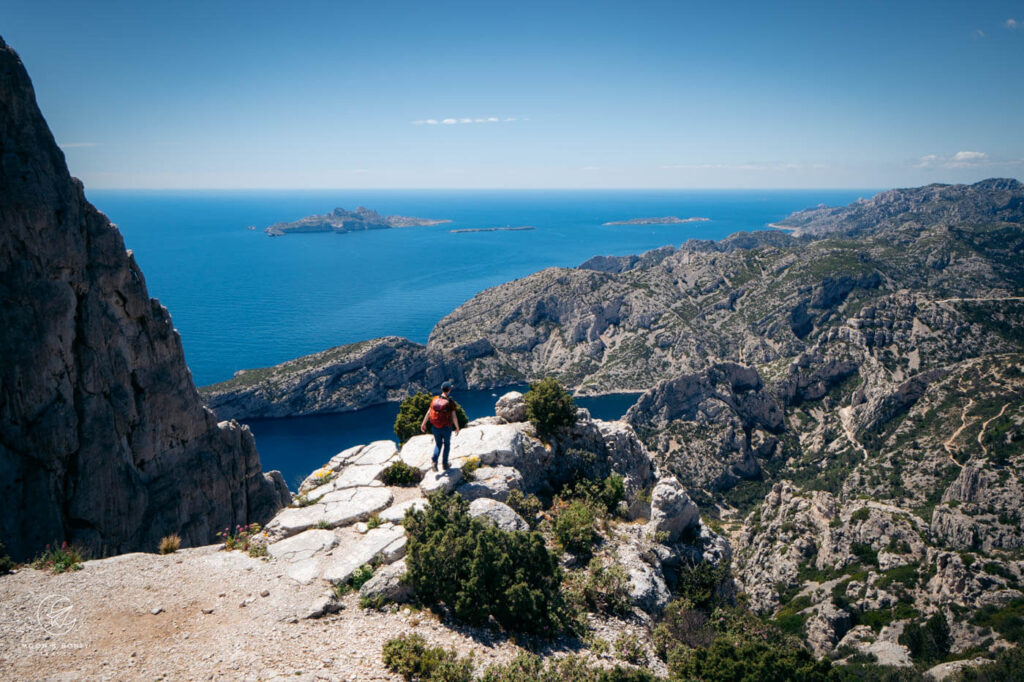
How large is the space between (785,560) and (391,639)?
50.1 metres

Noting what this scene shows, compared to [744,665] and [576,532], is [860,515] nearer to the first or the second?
[576,532]

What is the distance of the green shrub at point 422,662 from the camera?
9.15m

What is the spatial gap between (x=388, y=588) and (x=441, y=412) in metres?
5.29

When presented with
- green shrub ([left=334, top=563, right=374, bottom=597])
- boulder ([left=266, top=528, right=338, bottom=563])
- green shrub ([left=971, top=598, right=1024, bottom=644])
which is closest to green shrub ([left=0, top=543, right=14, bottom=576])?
boulder ([left=266, top=528, right=338, bottom=563])

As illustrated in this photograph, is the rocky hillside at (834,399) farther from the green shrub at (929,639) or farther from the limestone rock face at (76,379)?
the limestone rock face at (76,379)

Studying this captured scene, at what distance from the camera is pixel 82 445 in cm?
2470

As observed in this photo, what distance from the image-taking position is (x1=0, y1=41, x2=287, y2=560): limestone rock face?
23.1 m

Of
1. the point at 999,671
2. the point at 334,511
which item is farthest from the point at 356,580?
the point at 999,671

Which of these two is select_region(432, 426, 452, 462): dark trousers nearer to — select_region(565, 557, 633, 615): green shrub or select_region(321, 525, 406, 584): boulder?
select_region(321, 525, 406, 584): boulder

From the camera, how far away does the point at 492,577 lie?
1139 centimetres

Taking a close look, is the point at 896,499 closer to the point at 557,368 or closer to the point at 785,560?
the point at 785,560

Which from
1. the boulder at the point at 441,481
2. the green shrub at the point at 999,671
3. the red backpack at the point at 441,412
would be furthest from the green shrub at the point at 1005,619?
the red backpack at the point at 441,412

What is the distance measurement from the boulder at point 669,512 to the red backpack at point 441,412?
8643 millimetres

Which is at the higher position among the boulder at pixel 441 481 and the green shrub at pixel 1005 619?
the boulder at pixel 441 481
